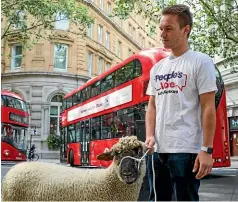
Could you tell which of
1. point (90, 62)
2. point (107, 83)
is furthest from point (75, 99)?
point (90, 62)

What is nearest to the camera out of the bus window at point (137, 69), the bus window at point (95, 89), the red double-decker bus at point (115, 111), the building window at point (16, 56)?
the red double-decker bus at point (115, 111)

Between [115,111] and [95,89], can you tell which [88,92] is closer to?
[95,89]

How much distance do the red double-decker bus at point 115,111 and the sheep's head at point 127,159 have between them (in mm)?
4914

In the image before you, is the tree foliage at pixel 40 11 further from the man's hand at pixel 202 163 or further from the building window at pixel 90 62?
the man's hand at pixel 202 163

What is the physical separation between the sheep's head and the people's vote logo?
44 cm

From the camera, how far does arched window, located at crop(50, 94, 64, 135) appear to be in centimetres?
2610

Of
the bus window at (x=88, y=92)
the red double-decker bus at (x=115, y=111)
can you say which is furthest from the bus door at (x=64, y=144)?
the bus window at (x=88, y=92)

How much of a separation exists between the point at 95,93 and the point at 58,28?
16654 millimetres

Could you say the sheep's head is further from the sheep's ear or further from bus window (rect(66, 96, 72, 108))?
bus window (rect(66, 96, 72, 108))

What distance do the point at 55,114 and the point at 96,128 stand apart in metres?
15.0

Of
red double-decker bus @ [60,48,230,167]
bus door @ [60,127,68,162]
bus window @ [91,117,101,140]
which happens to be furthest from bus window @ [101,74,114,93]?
bus door @ [60,127,68,162]

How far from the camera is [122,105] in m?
10.2

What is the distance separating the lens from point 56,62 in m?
28.3

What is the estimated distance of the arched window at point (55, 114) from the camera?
85.6 feet
